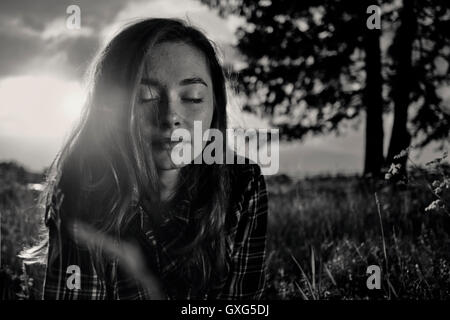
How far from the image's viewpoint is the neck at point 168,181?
1.81 m

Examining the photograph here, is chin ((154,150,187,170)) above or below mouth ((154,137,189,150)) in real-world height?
below

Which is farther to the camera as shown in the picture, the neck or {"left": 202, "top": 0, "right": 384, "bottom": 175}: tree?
{"left": 202, "top": 0, "right": 384, "bottom": 175}: tree

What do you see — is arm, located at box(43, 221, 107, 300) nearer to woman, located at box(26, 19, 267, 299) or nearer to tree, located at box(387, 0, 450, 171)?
woman, located at box(26, 19, 267, 299)

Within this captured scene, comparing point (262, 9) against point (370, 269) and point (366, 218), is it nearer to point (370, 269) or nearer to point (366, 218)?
point (366, 218)

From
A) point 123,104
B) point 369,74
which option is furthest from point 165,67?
point 369,74

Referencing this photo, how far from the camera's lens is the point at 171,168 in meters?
1.72

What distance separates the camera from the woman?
1.49 meters

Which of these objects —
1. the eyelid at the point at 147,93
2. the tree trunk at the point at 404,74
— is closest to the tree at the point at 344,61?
the tree trunk at the point at 404,74

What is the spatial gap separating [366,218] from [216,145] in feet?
8.34

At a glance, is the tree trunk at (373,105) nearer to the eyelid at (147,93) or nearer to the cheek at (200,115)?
the cheek at (200,115)

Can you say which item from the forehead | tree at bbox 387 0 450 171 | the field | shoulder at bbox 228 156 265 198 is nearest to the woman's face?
the forehead

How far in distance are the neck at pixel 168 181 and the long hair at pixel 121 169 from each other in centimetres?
11

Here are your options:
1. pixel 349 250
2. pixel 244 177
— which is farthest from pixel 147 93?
pixel 349 250

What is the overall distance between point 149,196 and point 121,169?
0.18 m
